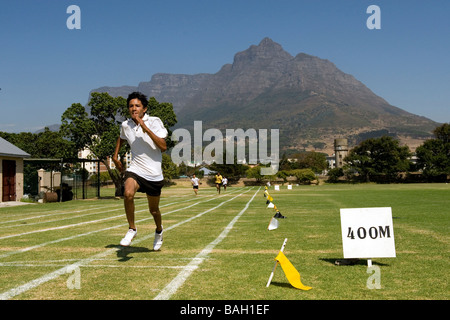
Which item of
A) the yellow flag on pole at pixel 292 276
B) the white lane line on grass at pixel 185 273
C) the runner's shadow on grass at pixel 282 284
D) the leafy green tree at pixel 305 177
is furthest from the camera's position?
the leafy green tree at pixel 305 177

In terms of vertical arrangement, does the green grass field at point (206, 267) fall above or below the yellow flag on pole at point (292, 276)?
below

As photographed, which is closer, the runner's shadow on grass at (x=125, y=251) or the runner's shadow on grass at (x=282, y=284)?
the runner's shadow on grass at (x=282, y=284)

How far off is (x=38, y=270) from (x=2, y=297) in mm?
1519

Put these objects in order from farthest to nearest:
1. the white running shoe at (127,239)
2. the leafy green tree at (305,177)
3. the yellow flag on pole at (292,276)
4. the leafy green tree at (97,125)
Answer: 1. the leafy green tree at (305,177)
2. the leafy green tree at (97,125)
3. the white running shoe at (127,239)
4. the yellow flag on pole at (292,276)

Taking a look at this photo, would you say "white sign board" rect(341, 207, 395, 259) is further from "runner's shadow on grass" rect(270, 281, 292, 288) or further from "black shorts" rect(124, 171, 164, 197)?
"black shorts" rect(124, 171, 164, 197)

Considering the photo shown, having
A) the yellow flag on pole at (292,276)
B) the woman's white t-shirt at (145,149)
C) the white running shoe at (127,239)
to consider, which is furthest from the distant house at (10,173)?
the yellow flag on pole at (292,276)

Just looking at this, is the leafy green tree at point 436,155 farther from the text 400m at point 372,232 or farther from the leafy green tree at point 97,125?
the text 400m at point 372,232

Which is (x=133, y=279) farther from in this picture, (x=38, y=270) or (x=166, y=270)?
(x=38, y=270)

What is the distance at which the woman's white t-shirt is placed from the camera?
279 inches

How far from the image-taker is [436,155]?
106 m

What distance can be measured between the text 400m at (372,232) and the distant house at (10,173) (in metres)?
28.2

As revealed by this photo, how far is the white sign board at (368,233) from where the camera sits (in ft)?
21.1

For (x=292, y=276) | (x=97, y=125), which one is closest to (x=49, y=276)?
(x=292, y=276)

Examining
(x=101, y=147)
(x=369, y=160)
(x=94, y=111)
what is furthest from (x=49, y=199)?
(x=369, y=160)
